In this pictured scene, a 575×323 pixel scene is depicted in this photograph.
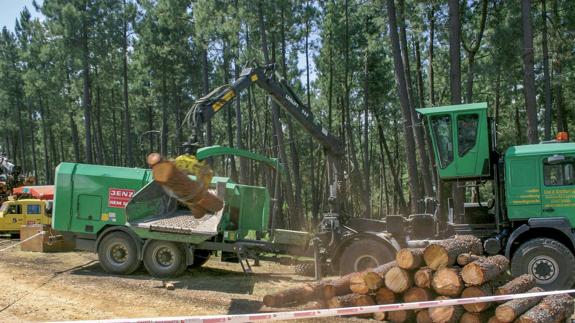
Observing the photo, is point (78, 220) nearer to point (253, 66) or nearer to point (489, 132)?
point (253, 66)

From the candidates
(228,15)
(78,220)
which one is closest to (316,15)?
(228,15)

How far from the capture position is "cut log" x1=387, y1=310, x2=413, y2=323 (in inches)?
309

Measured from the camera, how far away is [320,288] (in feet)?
28.3

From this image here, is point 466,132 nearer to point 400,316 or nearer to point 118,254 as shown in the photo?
point 400,316

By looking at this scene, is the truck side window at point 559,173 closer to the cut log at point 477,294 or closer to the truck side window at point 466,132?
the truck side window at point 466,132

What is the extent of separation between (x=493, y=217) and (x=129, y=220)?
26.9ft

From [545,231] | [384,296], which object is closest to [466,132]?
[545,231]

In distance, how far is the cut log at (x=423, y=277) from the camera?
7.75m

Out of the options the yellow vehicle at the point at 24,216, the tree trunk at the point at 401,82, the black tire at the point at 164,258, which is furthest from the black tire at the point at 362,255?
the yellow vehicle at the point at 24,216

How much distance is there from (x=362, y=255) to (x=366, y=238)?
372 millimetres

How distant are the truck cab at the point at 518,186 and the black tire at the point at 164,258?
625cm

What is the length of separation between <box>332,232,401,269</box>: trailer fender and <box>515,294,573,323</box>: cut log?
3350mm

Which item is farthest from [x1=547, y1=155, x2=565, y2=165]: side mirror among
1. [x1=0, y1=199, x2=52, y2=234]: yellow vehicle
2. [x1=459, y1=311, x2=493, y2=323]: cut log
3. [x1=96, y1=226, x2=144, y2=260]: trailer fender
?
[x1=0, y1=199, x2=52, y2=234]: yellow vehicle

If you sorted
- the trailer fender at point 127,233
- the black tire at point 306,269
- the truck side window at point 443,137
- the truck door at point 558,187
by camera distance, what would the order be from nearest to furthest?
the truck door at point 558,187, the truck side window at point 443,137, the trailer fender at point 127,233, the black tire at point 306,269
